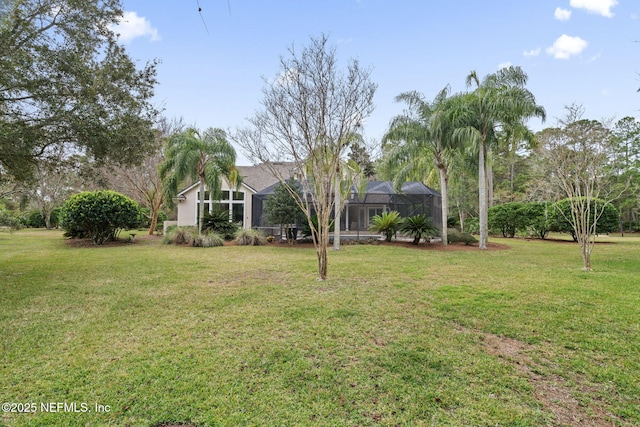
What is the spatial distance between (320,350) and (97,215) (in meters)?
12.6

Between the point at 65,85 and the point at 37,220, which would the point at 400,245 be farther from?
the point at 37,220

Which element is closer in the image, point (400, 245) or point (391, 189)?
point (400, 245)

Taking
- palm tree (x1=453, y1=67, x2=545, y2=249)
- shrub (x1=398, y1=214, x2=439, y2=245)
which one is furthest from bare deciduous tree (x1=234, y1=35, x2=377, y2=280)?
shrub (x1=398, y1=214, x2=439, y2=245)

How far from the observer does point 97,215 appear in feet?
39.0

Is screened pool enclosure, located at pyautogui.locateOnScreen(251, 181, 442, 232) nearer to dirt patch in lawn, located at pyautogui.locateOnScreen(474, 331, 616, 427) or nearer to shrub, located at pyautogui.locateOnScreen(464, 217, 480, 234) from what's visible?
shrub, located at pyautogui.locateOnScreen(464, 217, 480, 234)

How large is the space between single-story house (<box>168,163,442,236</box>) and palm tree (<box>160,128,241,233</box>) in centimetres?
180

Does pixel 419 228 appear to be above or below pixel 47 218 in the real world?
below

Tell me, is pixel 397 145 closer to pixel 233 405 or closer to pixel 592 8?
pixel 592 8

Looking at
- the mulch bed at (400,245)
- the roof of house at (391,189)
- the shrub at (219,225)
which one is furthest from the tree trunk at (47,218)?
the roof of house at (391,189)

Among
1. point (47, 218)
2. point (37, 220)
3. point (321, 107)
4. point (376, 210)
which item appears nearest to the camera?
Result: point (321, 107)

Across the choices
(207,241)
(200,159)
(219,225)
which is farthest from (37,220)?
(207,241)

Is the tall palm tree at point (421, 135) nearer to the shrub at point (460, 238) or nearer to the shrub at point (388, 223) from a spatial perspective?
the shrub at point (460, 238)

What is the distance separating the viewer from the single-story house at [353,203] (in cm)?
1449

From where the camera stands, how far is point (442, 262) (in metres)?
8.55
